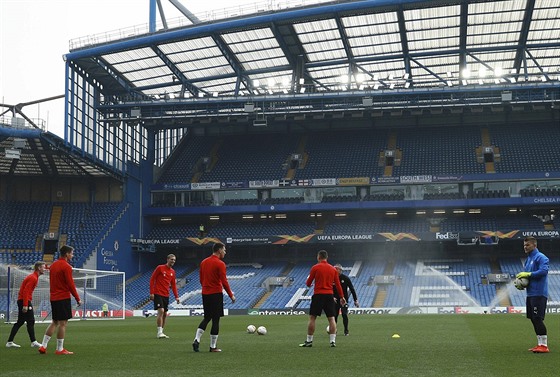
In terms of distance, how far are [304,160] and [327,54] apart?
1316cm

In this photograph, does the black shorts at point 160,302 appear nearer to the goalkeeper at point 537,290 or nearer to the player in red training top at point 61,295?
the player in red training top at point 61,295

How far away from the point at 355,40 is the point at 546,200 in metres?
19.8

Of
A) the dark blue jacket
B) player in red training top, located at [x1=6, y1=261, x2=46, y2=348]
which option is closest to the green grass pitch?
player in red training top, located at [x1=6, y1=261, x2=46, y2=348]

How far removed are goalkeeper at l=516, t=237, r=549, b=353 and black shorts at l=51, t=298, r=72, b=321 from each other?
29.4 feet

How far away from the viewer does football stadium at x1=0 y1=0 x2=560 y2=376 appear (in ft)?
168

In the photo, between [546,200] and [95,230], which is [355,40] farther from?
[95,230]

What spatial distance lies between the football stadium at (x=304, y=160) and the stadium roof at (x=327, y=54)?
0.54ft

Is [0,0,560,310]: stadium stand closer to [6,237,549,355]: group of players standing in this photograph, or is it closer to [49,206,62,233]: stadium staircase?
[49,206,62,233]: stadium staircase

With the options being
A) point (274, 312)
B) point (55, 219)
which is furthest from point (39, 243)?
point (274, 312)

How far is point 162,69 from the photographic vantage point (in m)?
56.3

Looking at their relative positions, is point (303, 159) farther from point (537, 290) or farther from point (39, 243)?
point (537, 290)

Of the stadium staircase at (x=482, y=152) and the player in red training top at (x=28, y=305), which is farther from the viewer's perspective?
the stadium staircase at (x=482, y=152)

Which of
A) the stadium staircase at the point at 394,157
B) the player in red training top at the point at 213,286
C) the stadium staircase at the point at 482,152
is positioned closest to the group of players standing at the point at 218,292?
the player in red training top at the point at 213,286

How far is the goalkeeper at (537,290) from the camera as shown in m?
14.2
